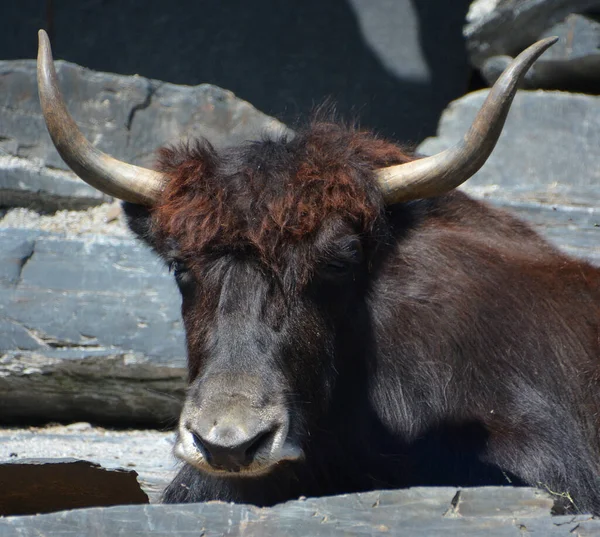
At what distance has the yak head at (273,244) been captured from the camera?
10.5 ft

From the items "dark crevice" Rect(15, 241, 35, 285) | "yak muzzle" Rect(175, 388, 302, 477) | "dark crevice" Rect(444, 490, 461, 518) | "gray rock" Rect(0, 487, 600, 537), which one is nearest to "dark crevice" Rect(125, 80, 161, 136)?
"dark crevice" Rect(15, 241, 35, 285)

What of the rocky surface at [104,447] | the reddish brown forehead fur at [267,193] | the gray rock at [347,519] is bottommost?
the rocky surface at [104,447]

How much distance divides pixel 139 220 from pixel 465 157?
144cm

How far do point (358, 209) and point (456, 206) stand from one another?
37.9 inches

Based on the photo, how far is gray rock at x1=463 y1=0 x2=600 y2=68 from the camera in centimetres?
654

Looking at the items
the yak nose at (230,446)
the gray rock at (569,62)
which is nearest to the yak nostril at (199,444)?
the yak nose at (230,446)

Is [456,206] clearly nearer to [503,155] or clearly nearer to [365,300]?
[365,300]

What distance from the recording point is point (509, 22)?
266 inches

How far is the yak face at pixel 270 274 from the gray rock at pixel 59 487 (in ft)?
3.01

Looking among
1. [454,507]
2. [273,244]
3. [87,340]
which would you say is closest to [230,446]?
[454,507]

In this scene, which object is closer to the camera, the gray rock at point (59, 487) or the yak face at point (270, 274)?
the yak face at point (270, 274)

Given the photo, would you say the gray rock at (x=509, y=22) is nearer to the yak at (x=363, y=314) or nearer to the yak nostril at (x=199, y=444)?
the yak at (x=363, y=314)

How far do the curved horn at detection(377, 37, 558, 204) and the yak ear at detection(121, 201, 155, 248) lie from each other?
1.02 m

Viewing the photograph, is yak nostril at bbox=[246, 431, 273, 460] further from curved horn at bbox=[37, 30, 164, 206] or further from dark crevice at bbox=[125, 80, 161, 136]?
dark crevice at bbox=[125, 80, 161, 136]
